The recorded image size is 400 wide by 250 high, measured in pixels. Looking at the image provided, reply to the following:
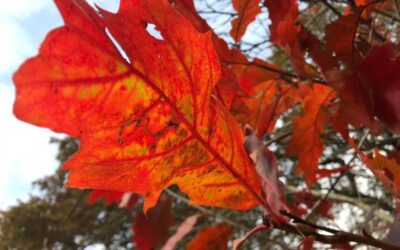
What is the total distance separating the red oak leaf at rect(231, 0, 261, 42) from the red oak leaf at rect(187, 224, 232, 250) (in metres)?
0.33

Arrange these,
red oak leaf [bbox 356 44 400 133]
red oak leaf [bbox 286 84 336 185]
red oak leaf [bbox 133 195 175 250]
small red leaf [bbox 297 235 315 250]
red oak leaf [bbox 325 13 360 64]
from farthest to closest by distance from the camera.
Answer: red oak leaf [bbox 133 195 175 250]
red oak leaf [bbox 286 84 336 185]
red oak leaf [bbox 325 13 360 64]
red oak leaf [bbox 356 44 400 133]
small red leaf [bbox 297 235 315 250]

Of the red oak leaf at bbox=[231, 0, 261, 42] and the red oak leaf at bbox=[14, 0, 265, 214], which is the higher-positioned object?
the red oak leaf at bbox=[231, 0, 261, 42]

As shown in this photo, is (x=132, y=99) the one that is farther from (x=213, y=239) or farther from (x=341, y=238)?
(x=213, y=239)

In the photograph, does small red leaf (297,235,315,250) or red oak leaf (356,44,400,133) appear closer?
small red leaf (297,235,315,250)

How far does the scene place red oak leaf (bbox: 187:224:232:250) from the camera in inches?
29.2

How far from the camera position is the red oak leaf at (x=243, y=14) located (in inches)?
30.6

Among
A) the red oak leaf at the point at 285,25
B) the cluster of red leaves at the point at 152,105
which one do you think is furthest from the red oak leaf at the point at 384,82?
the red oak leaf at the point at 285,25

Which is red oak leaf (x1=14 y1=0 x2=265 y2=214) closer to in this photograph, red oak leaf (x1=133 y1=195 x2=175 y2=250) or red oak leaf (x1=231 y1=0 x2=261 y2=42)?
red oak leaf (x1=231 y1=0 x2=261 y2=42)

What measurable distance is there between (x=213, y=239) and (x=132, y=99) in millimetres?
411

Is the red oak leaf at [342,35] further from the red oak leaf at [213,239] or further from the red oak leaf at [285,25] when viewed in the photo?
the red oak leaf at [213,239]

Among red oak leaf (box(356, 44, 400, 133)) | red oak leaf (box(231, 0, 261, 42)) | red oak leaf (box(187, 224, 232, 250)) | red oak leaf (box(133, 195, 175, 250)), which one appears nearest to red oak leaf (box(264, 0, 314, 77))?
red oak leaf (box(231, 0, 261, 42))

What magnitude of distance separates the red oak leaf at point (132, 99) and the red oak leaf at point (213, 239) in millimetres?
288

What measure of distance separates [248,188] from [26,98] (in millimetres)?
257

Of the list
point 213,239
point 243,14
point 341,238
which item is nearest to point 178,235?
point 213,239
